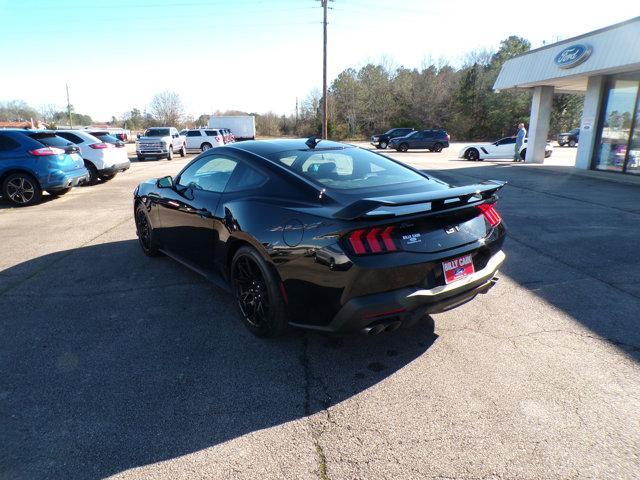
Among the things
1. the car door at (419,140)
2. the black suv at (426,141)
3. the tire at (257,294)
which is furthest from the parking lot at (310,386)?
the car door at (419,140)

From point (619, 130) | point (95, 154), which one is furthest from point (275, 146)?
point (619, 130)

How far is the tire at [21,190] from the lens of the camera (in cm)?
955

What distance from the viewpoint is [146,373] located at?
305cm

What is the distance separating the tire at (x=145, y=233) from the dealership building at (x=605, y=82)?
14736 mm

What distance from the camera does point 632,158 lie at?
14766mm

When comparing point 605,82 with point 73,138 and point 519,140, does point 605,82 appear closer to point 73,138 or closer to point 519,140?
point 519,140

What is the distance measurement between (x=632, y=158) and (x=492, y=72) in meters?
44.6

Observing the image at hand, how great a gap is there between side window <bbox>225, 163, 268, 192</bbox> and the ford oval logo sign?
53.0 feet

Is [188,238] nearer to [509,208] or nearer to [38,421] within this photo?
[38,421]

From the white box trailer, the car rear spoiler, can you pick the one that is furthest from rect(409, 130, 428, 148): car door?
the car rear spoiler

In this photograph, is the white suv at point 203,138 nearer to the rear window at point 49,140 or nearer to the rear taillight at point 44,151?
the rear window at point 49,140

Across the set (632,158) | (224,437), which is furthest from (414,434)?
(632,158)

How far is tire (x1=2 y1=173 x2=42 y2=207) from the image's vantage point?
31.3ft

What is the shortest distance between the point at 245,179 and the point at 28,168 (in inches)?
334
